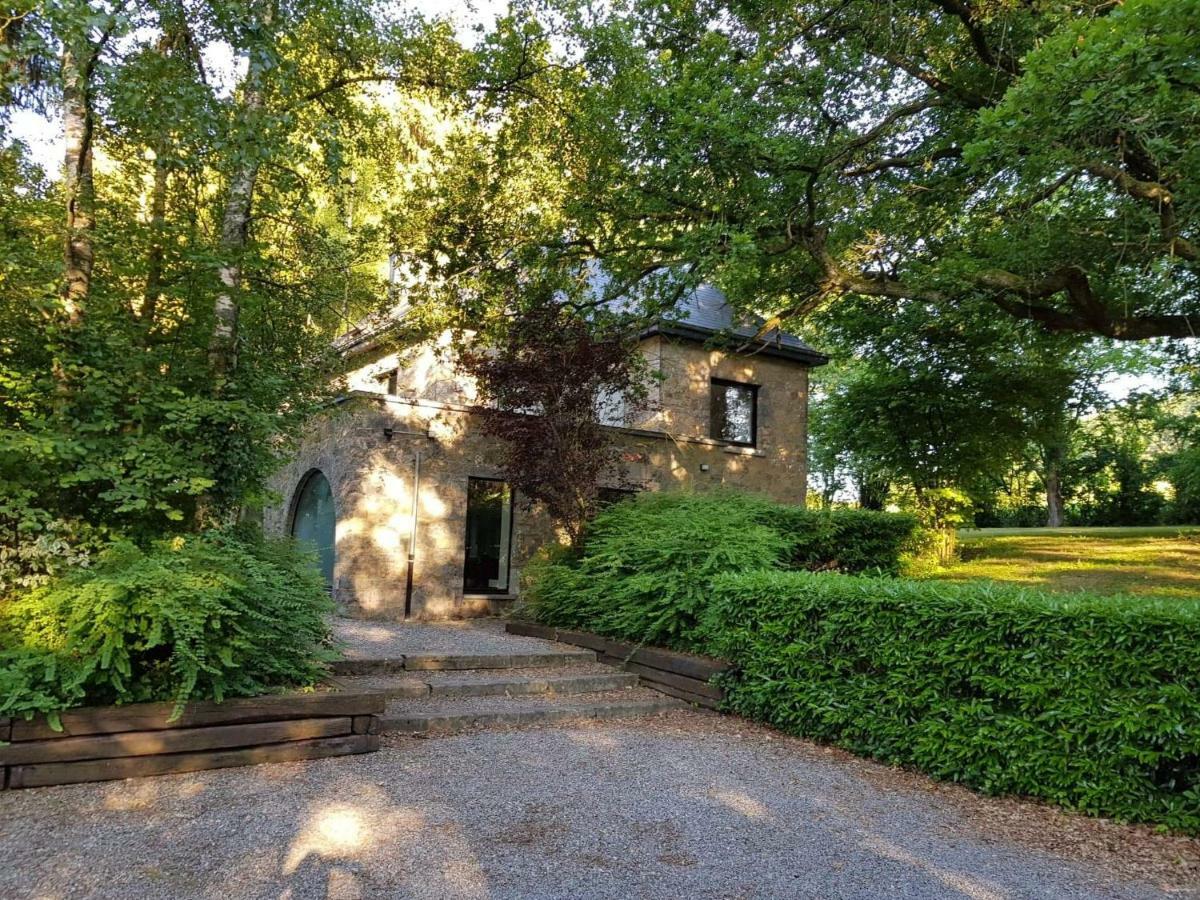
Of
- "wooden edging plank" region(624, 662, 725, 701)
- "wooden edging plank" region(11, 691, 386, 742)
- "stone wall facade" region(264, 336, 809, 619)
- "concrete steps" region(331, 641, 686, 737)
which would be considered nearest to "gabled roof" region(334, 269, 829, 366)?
"stone wall facade" region(264, 336, 809, 619)

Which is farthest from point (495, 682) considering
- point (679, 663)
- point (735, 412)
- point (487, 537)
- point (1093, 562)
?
point (1093, 562)

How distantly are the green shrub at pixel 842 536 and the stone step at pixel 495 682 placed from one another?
15.8ft

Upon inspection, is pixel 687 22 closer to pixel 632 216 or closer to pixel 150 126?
pixel 632 216

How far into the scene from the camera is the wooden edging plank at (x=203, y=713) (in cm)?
398

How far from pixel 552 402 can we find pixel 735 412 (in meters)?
6.39

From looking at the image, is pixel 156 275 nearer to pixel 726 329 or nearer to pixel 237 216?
pixel 237 216

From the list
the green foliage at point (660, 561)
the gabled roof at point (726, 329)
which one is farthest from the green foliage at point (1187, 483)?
the green foliage at point (660, 561)

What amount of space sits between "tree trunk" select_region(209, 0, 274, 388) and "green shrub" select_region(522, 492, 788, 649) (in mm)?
4461

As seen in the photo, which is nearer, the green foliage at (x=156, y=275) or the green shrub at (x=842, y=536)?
the green foliage at (x=156, y=275)

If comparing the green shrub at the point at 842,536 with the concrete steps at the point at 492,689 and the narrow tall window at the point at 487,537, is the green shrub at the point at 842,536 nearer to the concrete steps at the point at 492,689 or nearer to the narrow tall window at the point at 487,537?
the narrow tall window at the point at 487,537

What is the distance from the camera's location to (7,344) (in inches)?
191

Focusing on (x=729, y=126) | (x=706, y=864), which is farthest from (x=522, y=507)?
(x=706, y=864)

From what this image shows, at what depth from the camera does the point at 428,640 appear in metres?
8.38

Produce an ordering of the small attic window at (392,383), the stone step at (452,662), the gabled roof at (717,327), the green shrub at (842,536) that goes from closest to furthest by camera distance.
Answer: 1. the stone step at (452,662)
2. the green shrub at (842,536)
3. the gabled roof at (717,327)
4. the small attic window at (392,383)
